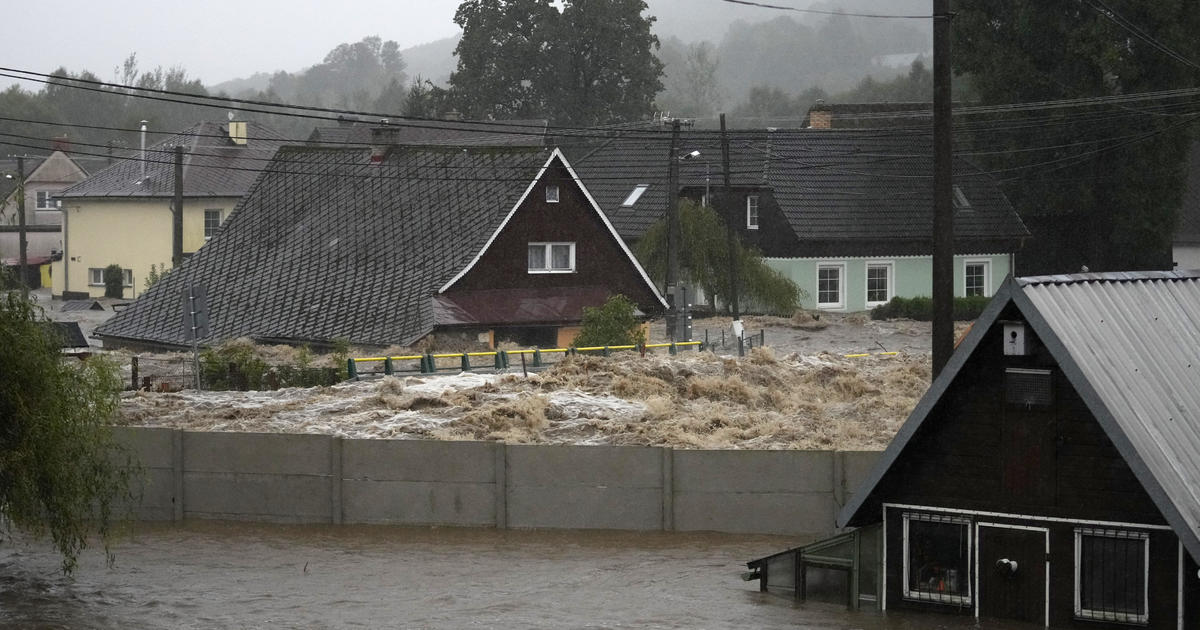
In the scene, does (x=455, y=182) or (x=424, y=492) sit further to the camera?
(x=455, y=182)

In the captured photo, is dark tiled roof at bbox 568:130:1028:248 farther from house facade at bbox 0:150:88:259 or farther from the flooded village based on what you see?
house facade at bbox 0:150:88:259

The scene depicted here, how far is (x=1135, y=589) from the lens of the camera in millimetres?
17734

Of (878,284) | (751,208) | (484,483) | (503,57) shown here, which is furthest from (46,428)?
(503,57)

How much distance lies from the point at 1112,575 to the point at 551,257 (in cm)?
2956

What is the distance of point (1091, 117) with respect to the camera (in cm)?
5859

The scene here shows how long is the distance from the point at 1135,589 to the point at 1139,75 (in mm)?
43849

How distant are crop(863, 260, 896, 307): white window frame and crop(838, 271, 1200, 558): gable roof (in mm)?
40508

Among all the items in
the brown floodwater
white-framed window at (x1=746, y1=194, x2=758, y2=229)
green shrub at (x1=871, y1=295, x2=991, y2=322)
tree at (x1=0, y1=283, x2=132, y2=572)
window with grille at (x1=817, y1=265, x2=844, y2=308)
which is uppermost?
white-framed window at (x1=746, y1=194, x2=758, y2=229)

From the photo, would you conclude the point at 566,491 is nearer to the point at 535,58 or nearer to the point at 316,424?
the point at 316,424

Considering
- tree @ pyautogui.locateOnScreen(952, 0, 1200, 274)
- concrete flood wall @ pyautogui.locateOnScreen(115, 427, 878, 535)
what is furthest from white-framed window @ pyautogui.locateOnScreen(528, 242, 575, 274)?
tree @ pyautogui.locateOnScreen(952, 0, 1200, 274)

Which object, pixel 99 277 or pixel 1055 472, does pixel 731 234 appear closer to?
pixel 1055 472

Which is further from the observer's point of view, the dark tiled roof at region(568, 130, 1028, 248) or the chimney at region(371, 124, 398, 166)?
the dark tiled roof at region(568, 130, 1028, 248)

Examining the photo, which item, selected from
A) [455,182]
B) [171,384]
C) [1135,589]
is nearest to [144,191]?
[455,182]

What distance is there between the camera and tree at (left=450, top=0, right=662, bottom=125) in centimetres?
8962
